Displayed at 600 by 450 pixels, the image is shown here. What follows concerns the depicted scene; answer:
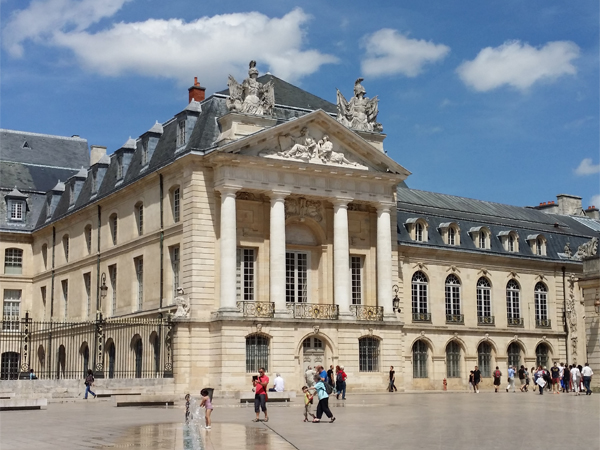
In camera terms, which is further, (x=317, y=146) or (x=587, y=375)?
(x=317, y=146)

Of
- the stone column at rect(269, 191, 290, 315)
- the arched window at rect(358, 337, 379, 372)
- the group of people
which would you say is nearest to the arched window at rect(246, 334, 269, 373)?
the stone column at rect(269, 191, 290, 315)

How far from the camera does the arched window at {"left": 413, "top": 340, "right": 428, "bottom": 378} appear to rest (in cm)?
4822

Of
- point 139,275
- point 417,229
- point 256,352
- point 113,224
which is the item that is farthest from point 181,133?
point 417,229

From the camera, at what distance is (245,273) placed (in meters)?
41.0

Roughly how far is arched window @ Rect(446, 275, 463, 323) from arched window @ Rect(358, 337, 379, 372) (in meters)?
8.52

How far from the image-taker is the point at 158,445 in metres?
16.9

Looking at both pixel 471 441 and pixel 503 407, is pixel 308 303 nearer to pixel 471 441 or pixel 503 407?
pixel 503 407

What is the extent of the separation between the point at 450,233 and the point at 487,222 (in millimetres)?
3455

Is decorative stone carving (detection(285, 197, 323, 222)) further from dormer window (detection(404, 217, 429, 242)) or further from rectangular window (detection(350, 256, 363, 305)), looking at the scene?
dormer window (detection(404, 217, 429, 242))

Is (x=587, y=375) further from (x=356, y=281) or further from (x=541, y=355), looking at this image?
(x=541, y=355)

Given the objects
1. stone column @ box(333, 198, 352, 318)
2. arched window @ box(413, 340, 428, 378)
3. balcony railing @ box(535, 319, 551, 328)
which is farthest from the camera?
balcony railing @ box(535, 319, 551, 328)

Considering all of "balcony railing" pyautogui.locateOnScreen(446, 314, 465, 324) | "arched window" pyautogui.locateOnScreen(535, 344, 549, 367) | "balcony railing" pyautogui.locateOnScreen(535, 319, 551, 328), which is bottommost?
"arched window" pyautogui.locateOnScreen(535, 344, 549, 367)

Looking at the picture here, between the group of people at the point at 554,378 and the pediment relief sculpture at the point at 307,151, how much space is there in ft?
40.5

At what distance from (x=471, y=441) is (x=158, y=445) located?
5.72m
